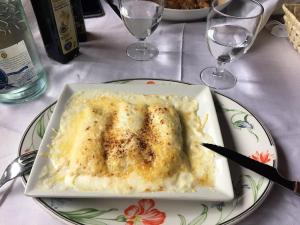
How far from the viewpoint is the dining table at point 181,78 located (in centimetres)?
48

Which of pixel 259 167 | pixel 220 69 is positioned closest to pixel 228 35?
pixel 220 69

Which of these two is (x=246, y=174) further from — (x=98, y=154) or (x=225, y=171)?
(x=98, y=154)

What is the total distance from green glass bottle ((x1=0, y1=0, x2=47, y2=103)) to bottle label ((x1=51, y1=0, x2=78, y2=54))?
7 centimetres

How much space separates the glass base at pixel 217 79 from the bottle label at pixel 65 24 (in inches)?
13.1

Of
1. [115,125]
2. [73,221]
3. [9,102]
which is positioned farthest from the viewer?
[9,102]

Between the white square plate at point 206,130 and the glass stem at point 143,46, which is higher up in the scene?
the white square plate at point 206,130

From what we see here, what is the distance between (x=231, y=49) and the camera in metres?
0.68

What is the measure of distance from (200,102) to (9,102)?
1.35 feet

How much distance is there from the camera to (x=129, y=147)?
0.50 meters

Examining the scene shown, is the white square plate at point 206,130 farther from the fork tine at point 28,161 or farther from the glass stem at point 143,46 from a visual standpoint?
the glass stem at point 143,46

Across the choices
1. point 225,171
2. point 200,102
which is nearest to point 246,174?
point 225,171

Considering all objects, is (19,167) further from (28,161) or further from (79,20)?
(79,20)

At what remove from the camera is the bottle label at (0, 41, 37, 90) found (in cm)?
60

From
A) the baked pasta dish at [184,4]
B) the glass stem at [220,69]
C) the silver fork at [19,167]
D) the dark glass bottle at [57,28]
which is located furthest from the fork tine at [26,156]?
the baked pasta dish at [184,4]
